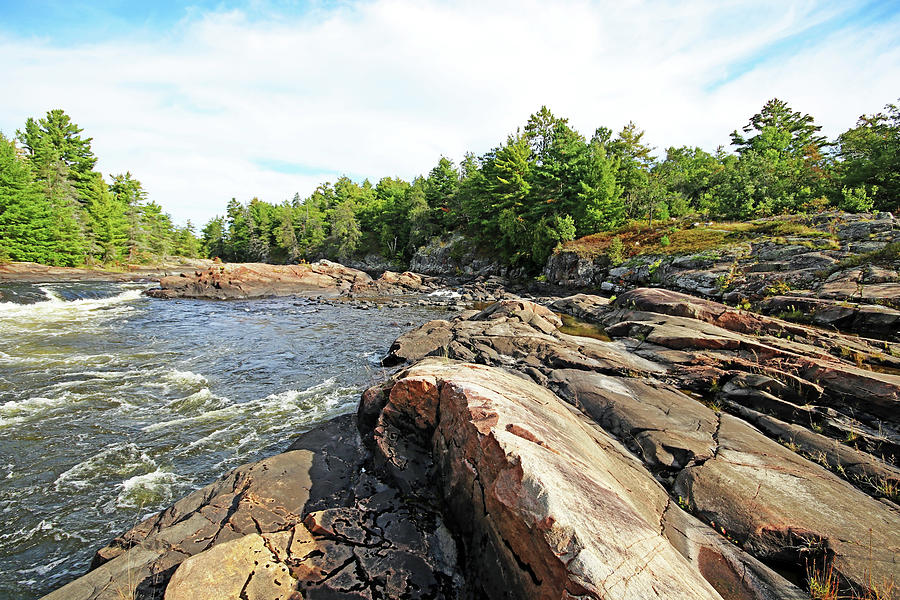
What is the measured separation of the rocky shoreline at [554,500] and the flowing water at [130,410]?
50.1 inches

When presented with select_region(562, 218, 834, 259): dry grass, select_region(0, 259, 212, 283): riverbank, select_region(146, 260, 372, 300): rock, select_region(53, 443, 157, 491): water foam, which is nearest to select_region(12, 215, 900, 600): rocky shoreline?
select_region(53, 443, 157, 491): water foam

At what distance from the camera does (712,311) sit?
13422 millimetres

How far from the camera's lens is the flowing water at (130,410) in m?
5.20

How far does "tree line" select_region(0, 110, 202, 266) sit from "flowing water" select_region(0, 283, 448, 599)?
84.0 ft

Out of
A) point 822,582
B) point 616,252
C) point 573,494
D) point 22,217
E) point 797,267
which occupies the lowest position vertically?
point 822,582

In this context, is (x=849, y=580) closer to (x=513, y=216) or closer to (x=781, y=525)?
(x=781, y=525)

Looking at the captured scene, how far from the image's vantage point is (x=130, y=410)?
8570mm

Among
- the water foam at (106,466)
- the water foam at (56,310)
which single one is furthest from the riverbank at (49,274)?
the water foam at (106,466)

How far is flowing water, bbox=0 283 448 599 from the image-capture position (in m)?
5.20

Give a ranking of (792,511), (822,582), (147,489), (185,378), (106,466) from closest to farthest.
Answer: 1. (822,582)
2. (792,511)
3. (147,489)
4. (106,466)
5. (185,378)

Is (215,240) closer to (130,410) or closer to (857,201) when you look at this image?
(130,410)

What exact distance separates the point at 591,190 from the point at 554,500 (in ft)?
116

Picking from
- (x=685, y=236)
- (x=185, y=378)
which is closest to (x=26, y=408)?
(x=185, y=378)

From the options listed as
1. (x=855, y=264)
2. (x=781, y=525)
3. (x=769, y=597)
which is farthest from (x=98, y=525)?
(x=855, y=264)
